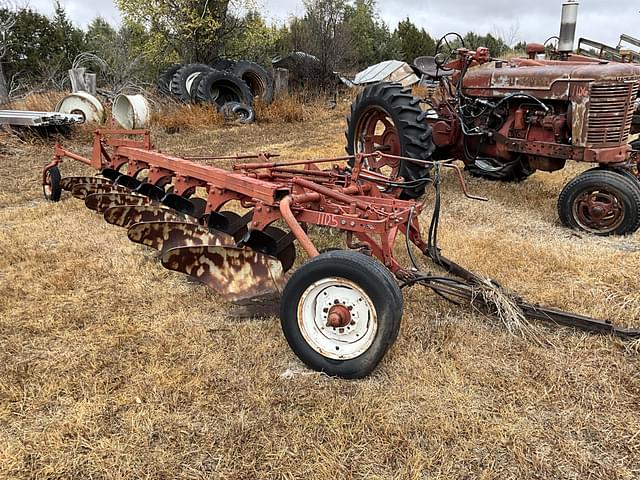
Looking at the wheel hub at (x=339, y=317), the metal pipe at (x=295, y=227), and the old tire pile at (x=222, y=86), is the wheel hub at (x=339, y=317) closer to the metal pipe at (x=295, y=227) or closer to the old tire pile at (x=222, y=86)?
the metal pipe at (x=295, y=227)

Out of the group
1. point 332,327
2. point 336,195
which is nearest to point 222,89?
point 336,195

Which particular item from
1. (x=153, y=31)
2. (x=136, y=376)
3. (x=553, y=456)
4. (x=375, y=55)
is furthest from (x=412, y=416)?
(x=375, y=55)

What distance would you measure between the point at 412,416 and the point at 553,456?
542 millimetres

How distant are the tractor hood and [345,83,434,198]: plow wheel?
29.3 inches

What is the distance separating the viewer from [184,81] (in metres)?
12.4

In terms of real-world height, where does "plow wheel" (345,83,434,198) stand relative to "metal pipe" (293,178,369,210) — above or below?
above

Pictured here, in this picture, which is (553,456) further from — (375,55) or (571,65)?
(375,55)

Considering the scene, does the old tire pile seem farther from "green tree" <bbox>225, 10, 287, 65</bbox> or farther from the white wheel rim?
the white wheel rim

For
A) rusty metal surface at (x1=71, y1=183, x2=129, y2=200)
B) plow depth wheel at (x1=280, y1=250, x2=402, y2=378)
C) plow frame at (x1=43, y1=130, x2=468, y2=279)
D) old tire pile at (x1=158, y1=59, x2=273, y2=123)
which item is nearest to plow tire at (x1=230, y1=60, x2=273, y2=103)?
old tire pile at (x1=158, y1=59, x2=273, y2=123)

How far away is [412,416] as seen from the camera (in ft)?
6.90

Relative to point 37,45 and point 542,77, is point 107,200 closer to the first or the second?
point 542,77

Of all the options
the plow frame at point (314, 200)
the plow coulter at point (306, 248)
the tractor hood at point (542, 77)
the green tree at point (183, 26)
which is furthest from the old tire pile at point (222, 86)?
the plow frame at point (314, 200)

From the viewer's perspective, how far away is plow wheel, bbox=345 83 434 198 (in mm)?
4961

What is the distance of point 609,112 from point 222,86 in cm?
1055
